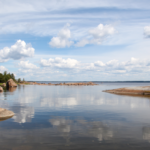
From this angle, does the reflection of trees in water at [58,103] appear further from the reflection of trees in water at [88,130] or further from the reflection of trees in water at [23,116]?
the reflection of trees in water at [88,130]

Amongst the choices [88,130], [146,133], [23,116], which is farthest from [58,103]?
[146,133]

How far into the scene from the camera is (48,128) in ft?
52.5

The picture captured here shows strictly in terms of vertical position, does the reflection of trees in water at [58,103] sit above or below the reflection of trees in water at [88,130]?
below

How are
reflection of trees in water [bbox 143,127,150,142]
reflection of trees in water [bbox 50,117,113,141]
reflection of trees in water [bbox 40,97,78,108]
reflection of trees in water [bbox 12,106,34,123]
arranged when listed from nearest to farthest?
1. reflection of trees in water [bbox 143,127,150,142]
2. reflection of trees in water [bbox 50,117,113,141]
3. reflection of trees in water [bbox 12,106,34,123]
4. reflection of trees in water [bbox 40,97,78,108]

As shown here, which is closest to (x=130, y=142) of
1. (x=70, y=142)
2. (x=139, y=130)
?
(x=139, y=130)

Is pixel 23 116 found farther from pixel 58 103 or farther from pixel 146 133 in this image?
pixel 146 133

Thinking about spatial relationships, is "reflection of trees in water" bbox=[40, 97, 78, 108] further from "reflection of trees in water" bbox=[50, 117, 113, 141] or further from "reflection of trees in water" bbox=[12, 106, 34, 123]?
"reflection of trees in water" bbox=[50, 117, 113, 141]

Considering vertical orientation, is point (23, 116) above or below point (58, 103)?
above

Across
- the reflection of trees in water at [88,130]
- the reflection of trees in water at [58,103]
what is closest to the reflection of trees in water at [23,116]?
the reflection of trees in water at [88,130]

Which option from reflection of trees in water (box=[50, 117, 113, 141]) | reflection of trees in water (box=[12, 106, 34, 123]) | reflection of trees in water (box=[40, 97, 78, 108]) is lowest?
reflection of trees in water (box=[40, 97, 78, 108])

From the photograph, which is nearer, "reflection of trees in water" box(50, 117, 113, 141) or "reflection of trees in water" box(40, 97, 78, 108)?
"reflection of trees in water" box(50, 117, 113, 141)

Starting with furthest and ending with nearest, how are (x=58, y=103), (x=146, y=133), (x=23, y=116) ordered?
1. (x=58, y=103)
2. (x=23, y=116)
3. (x=146, y=133)

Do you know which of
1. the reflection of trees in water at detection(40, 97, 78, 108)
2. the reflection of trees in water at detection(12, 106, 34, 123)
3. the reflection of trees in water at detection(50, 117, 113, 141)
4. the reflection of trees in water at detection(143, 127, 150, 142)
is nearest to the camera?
the reflection of trees in water at detection(143, 127, 150, 142)

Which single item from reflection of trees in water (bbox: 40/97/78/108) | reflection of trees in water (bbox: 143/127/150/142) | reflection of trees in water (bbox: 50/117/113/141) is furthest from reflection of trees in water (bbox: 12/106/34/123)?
reflection of trees in water (bbox: 143/127/150/142)
